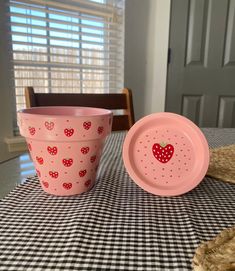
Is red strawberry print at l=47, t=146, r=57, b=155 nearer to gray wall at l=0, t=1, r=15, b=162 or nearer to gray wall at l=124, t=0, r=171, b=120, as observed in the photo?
gray wall at l=0, t=1, r=15, b=162

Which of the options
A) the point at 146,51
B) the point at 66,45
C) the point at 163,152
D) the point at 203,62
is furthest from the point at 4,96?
the point at 203,62

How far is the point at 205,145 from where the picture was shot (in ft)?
1.36

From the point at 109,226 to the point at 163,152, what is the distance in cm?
16

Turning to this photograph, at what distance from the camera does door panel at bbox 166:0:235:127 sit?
1.85 meters

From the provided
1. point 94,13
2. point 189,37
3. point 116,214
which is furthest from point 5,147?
point 189,37

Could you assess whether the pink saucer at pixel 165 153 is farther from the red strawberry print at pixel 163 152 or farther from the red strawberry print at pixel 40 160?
the red strawberry print at pixel 40 160

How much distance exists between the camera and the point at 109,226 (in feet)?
1.04

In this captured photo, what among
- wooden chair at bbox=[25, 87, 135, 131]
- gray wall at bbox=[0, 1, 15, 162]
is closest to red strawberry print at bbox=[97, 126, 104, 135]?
wooden chair at bbox=[25, 87, 135, 131]

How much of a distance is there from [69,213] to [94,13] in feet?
5.52

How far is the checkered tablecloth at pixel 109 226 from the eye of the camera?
254 millimetres

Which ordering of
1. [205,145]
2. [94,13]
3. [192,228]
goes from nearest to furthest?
[192,228] → [205,145] → [94,13]

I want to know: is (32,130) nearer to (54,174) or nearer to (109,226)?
(54,174)

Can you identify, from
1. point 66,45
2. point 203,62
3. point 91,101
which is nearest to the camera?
point 91,101

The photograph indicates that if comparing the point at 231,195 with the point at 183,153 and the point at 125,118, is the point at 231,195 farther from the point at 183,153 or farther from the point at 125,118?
the point at 125,118
